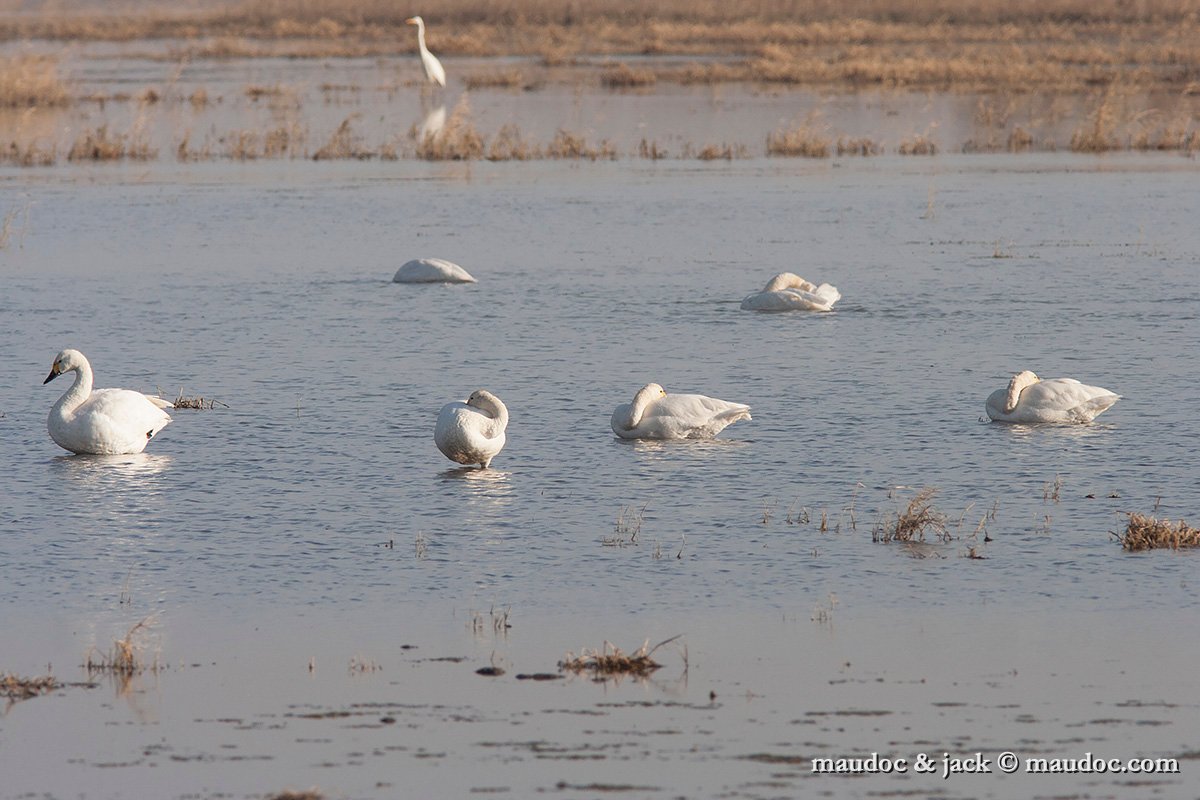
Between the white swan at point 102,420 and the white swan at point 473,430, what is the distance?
6.24 feet

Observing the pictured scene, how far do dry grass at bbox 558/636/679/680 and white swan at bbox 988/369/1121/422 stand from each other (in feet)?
16.8

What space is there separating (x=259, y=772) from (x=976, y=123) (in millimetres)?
29660

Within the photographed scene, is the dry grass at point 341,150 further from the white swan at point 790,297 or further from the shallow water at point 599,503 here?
the white swan at point 790,297

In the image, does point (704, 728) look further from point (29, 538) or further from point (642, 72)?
point (642, 72)

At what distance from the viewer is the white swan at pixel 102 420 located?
36.4 feet

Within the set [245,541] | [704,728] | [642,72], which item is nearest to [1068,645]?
[704,728]

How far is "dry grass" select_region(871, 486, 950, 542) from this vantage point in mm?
8938

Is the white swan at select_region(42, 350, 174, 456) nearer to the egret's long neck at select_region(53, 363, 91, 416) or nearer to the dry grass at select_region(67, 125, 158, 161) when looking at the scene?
the egret's long neck at select_region(53, 363, 91, 416)

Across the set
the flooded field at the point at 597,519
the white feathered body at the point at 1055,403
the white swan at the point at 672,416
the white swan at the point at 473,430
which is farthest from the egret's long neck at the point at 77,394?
the white feathered body at the point at 1055,403

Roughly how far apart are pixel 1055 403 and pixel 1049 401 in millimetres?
40

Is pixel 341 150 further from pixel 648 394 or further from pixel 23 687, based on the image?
pixel 23 687

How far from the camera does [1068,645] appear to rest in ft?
23.9

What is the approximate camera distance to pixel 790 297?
52.8 ft

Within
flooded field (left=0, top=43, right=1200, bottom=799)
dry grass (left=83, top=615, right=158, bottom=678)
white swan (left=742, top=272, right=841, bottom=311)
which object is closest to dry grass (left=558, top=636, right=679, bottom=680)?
flooded field (left=0, top=43, right=1200, bottom=799)
